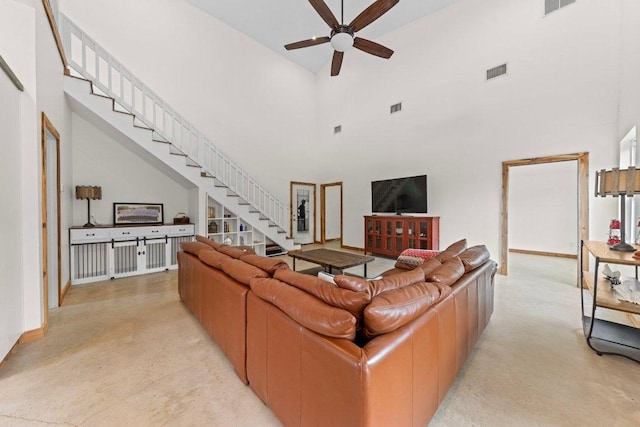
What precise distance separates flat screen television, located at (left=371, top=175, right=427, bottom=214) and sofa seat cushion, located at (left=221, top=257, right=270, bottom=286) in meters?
4.49

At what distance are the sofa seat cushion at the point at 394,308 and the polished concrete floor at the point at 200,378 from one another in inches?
30.7

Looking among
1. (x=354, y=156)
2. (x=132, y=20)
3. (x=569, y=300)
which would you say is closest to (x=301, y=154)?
(x=354, y=156)

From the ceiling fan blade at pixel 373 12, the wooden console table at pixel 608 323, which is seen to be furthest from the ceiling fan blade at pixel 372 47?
the wooden console table at pixel 608 323

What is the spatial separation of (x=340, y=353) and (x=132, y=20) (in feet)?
22.9

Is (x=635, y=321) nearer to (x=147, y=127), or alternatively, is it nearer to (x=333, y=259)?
(x=333, y=259)

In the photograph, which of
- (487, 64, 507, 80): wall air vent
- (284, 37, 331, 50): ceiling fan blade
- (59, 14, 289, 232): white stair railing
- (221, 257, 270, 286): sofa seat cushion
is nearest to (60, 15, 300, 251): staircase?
(59, 14, 289, 232): white stair railing

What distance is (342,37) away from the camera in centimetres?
345

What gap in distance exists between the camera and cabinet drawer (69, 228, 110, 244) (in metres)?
3.91

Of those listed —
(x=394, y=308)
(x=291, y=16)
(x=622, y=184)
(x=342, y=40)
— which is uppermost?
(x=291, y=16)

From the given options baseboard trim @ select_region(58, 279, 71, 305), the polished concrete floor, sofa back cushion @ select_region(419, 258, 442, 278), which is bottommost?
the polished concrete floor

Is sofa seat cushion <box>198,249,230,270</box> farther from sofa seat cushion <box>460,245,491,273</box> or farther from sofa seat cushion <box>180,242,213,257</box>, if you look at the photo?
A: sofa seat cushion <box>460,245,491,273</box>

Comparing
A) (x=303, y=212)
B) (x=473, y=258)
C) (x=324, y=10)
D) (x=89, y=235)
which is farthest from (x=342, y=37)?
(x=303, y=212)

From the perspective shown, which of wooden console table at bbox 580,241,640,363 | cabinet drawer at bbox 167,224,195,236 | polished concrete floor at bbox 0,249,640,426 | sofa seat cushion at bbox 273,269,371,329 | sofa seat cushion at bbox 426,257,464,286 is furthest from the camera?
cabinet drawer at bbox 167,224,195,236

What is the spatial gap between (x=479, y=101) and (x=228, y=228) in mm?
5624
